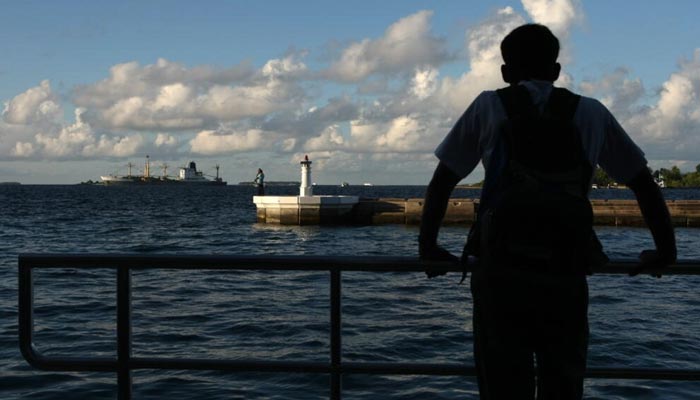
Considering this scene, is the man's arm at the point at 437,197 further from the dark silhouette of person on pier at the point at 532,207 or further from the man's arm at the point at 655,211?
the man's arm at the point at 655,211

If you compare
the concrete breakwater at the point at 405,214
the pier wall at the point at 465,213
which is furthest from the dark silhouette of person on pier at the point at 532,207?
the pier wall at the point at 465,213

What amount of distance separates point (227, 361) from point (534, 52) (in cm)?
168

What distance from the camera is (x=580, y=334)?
7.70 ft

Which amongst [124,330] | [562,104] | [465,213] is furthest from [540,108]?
[465,213]

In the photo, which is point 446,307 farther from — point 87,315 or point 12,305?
point 12,305

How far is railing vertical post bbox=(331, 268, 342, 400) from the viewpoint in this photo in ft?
9.77

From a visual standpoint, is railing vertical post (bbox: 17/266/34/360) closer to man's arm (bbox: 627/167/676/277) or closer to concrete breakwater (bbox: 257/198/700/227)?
man's arm (bbox: 627/167/676/277)

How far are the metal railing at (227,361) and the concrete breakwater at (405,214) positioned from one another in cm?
3754

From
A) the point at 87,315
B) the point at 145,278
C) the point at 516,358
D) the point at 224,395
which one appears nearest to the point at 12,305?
the point at 87,315

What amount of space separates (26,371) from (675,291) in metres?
13.2

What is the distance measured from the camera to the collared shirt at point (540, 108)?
2.33 meters

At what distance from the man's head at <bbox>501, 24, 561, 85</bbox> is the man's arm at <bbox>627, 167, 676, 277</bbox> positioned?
46cm

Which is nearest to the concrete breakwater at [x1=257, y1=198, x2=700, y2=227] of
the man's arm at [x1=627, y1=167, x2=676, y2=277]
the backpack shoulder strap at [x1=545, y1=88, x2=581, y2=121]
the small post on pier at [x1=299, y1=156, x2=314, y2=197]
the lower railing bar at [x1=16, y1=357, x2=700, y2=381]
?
the small post on pier at [x1=299, y1=156, x2=314, y2=197]

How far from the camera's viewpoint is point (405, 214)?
42906 millimetres
